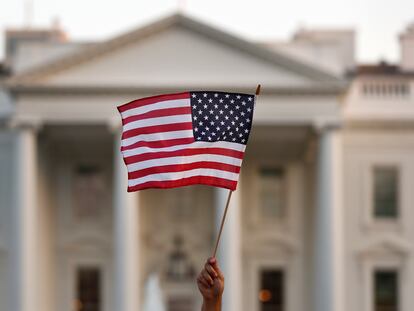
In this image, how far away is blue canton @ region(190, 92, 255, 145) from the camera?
13188 mm

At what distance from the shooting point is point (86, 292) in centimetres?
3944

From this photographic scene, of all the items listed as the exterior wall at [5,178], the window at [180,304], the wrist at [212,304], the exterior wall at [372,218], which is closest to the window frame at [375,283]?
the exterior wall at [372,218]

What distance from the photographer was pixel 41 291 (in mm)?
37656

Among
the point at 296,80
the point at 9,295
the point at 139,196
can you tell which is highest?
the point at 296,80

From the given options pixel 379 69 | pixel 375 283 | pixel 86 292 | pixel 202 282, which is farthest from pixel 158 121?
pixel 379 69

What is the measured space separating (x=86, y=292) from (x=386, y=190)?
9.87 metres

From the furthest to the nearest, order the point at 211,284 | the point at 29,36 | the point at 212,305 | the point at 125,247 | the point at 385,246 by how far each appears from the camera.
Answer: the point at 29,36 → the point at 385,246 → the point at 125,247 → the point at 211,284 → the point at 212,305

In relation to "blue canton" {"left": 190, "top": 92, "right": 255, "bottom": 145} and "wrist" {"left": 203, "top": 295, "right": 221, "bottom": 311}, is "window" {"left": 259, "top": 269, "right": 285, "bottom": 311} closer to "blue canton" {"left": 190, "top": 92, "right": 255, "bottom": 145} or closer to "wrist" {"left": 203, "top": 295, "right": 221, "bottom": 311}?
"blue canton" {"left": 190, "top": 92, "right": 255, "bottom": 145}

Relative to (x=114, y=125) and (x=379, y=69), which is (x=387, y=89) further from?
(x=114, y=125)

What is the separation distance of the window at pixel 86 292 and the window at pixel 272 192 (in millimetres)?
5653

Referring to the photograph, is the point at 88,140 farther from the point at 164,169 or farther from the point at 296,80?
the point at 164,169

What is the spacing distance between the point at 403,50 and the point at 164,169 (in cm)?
2811

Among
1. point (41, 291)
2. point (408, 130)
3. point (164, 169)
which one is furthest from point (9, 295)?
point (164, 169)

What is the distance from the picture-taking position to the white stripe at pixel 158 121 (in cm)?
1361
